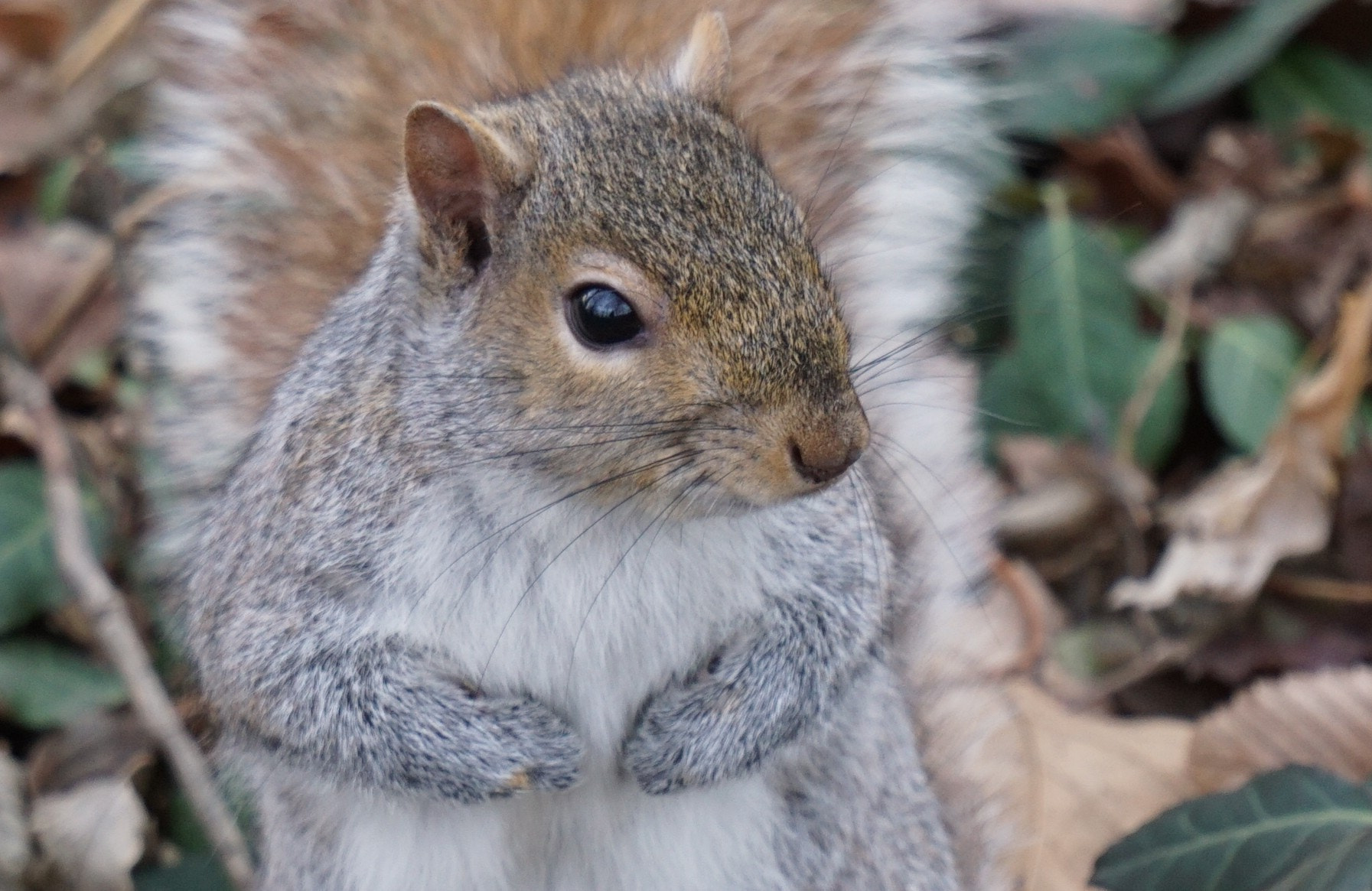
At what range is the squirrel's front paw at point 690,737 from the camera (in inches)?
50.4

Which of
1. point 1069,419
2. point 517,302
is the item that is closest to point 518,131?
point 517,302

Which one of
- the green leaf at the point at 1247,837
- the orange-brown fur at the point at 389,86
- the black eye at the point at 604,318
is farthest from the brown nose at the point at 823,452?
the orange-brown fur at the point at 389,86

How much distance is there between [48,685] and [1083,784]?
1097 mm

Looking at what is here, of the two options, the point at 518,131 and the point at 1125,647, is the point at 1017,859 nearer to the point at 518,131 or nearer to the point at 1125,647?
the point at 1125,647

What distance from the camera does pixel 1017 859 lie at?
1.63 metres

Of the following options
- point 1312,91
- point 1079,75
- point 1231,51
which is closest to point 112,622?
point 1079,75

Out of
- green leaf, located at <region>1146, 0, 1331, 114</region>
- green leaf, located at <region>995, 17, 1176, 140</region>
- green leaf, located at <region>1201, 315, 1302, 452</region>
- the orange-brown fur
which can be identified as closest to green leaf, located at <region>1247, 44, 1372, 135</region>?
green leaf, located at <region>1146, 0, 1331, 114</region>

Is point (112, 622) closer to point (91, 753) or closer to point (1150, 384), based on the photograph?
point (91, 753)

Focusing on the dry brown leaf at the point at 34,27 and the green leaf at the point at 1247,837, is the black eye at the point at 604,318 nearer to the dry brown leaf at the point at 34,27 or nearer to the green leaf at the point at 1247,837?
the green leaf at the point at 1247,837

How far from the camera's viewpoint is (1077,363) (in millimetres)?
2033

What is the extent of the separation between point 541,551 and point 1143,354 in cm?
114

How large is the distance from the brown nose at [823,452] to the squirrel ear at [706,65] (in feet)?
1.09

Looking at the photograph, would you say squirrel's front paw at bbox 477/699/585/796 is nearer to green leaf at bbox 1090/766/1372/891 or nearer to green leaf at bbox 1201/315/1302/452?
green leaf at bbox 1090/766/1372/891

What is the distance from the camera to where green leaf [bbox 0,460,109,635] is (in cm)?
177
